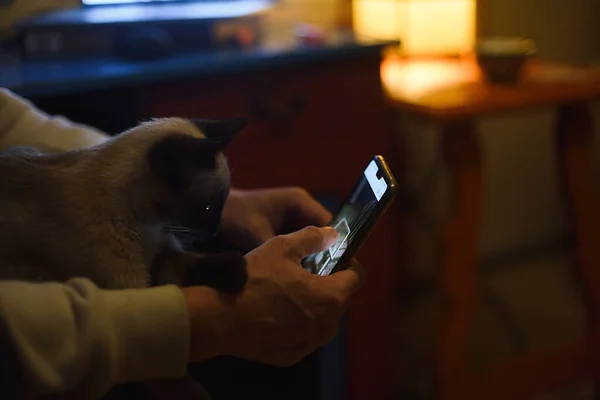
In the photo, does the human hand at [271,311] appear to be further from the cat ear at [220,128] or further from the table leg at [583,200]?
the table leg at [583,200]

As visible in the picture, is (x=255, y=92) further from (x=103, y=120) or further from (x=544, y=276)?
(x=544, y=276)

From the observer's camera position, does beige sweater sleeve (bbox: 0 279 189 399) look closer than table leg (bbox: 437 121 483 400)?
Yes

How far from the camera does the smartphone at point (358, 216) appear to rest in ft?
2.21

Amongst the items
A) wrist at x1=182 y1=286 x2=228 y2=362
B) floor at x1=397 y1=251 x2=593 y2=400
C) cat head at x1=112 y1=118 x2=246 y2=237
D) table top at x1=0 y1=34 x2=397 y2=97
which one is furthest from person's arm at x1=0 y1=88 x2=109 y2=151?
floor at x1=397 y1=251 x2=593 y2=400

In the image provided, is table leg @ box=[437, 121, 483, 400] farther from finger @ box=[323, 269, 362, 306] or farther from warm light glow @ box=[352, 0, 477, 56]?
finger @ box=[323, 269, 362, 306]

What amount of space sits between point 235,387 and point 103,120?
1.75 ft

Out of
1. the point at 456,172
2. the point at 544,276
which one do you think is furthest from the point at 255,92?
the point at 544,276

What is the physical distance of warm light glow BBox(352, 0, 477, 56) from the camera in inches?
59.6

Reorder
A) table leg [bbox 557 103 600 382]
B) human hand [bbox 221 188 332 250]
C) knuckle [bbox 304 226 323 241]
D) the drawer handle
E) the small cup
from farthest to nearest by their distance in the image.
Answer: table leg [bbox 557 103 600 382], the small cup, the drawer handle, human hand [bbox 221 188 332 250], knuckle [bbox 304 226 323 241]

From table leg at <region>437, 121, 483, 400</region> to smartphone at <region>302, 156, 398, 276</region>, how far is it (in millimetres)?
454

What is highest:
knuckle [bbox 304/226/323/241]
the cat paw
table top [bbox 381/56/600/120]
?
table top [bbox 381/56/600/120]

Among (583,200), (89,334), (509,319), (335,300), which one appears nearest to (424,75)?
(583,200)

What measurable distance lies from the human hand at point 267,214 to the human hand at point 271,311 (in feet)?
0.57

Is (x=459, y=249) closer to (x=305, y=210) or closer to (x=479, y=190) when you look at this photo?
(x=479, y=190)
